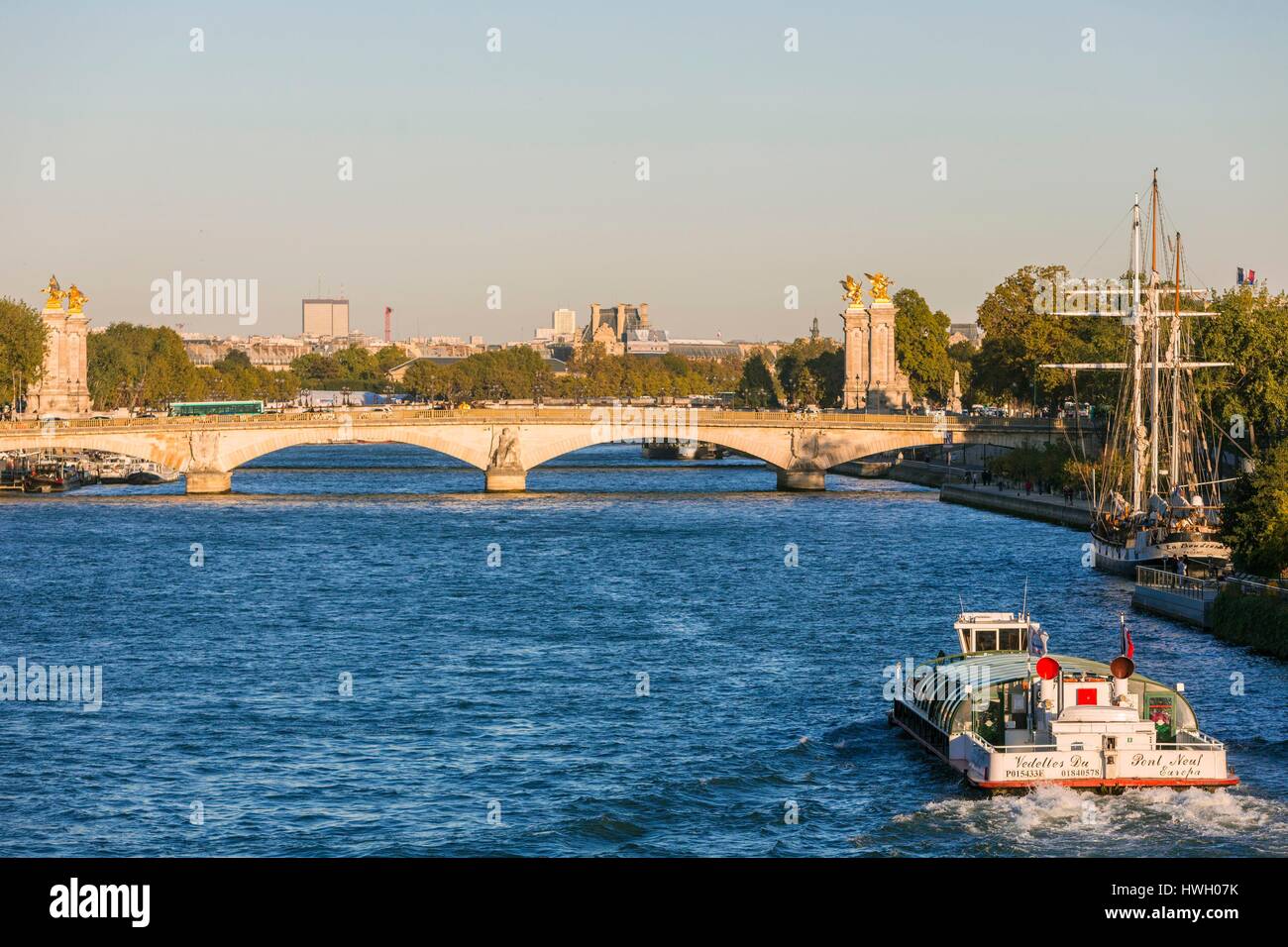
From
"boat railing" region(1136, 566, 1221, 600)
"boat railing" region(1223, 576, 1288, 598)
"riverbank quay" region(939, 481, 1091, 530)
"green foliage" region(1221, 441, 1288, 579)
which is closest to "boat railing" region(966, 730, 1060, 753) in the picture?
"boat railing" region(1223, 576, 1288, 598)

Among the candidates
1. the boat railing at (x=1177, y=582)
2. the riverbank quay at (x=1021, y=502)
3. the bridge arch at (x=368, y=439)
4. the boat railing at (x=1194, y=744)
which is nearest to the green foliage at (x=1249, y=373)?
the riverbank quay at (x=1021, y=502)

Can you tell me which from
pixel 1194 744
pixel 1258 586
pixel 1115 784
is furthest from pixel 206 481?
pixel 1115 784

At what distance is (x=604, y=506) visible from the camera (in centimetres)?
10650

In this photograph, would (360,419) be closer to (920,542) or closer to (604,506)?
(604,506)

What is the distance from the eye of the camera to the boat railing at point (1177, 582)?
179 ft

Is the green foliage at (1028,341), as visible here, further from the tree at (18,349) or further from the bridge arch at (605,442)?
the tree at (18,349)

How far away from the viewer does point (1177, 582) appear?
191ft

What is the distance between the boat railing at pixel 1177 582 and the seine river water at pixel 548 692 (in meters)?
1.72

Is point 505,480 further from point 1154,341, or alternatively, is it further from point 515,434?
point 1154,341

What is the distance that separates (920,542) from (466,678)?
4045cm

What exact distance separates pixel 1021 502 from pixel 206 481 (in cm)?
5212
